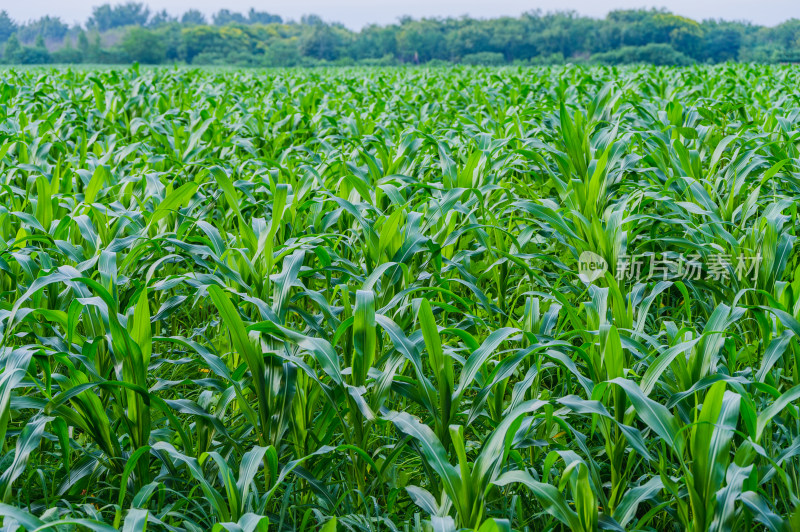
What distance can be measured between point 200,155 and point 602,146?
2.83m

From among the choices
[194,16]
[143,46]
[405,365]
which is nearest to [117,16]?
[194,16]

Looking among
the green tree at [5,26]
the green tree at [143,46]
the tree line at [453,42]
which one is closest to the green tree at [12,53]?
the tree line at [453,42]

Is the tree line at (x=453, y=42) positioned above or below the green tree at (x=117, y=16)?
below

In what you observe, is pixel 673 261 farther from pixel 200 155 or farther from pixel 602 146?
pixel 200 155

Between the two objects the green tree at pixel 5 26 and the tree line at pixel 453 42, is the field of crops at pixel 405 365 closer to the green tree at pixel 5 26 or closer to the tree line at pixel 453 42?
the tree line at pixel 453 42

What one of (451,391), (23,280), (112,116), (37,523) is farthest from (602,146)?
(112,116)

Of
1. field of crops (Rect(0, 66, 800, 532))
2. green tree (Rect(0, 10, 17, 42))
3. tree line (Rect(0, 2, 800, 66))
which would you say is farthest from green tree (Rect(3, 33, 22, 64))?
field of crops (Rect(0, 66, 800, 532))

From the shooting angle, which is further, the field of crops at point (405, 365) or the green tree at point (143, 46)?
the green tree at point (143, 46)

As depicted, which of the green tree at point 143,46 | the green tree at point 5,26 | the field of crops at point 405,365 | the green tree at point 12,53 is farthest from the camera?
the green tree at point 5,26

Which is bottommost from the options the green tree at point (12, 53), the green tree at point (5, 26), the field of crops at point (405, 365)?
the field of crops at point (405, 365)

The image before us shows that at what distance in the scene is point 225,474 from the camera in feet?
4.31

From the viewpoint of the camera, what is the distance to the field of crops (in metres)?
1.38

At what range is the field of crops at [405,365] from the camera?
1380mm

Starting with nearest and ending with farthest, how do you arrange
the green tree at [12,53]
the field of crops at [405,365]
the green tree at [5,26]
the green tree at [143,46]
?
1. the field of crops at [405,365]
2. the green tree at [12,53]
3. the green tree at [143,46]
4. the green tree at [5,26]
